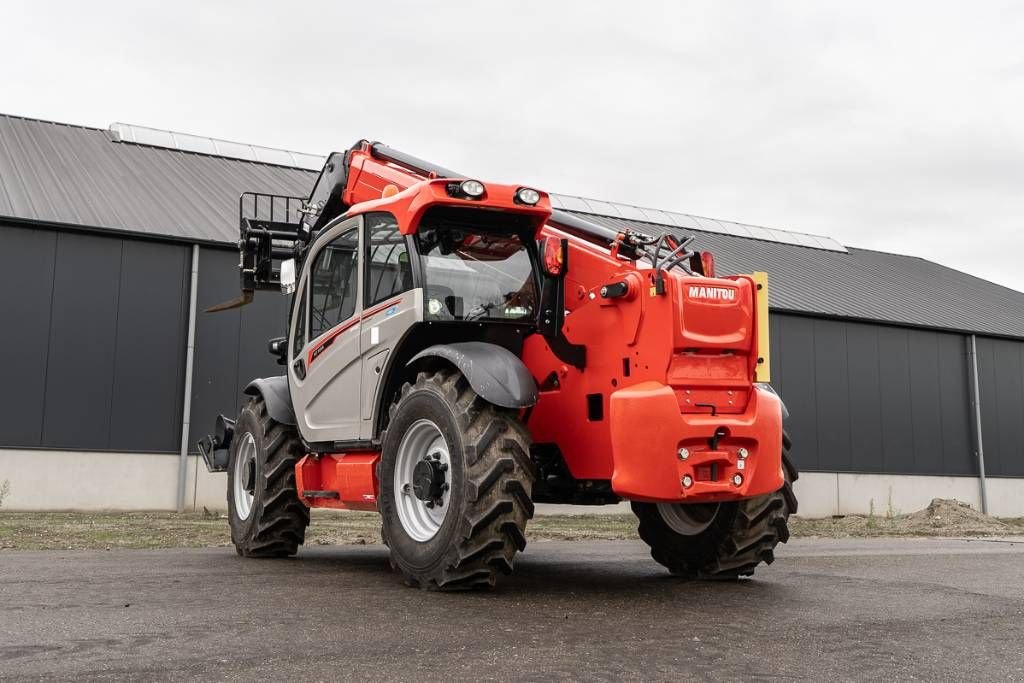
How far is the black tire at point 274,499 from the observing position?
31.3 feet

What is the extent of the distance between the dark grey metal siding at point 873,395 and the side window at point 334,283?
63.7 ft

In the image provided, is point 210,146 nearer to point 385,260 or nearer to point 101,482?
point 101,482

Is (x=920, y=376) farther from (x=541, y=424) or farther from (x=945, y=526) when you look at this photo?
(x=541, y=424)

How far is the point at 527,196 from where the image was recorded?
771cm

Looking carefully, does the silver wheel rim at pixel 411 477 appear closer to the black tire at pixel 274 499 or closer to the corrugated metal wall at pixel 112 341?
the black tire at pixel 274 499

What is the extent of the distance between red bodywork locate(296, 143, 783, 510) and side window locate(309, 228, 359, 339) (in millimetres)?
1123

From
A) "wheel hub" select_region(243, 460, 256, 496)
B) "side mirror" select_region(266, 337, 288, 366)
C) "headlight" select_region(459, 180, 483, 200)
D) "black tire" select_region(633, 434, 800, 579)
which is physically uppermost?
"headlight" select_region(459, 180, 483, 200)

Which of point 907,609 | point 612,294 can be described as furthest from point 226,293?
point 907,609

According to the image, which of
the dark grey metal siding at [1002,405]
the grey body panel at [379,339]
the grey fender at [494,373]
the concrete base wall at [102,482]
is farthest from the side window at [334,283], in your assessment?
the dark grey metal siding at [1002,405]

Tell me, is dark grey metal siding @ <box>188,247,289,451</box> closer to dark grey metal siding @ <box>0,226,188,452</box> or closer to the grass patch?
dark grey metal siding @ <box>0,226,188,452</box>

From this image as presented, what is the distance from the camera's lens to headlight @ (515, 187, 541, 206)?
7680 mm

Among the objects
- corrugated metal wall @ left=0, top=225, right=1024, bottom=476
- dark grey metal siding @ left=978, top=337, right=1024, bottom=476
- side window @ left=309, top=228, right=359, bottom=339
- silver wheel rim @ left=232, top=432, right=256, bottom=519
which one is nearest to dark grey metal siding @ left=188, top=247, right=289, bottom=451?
corrugated metal wall @ left=0, top=225, right=1024, bottom=476

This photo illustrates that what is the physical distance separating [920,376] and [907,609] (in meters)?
24.8

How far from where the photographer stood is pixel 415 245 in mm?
7664
